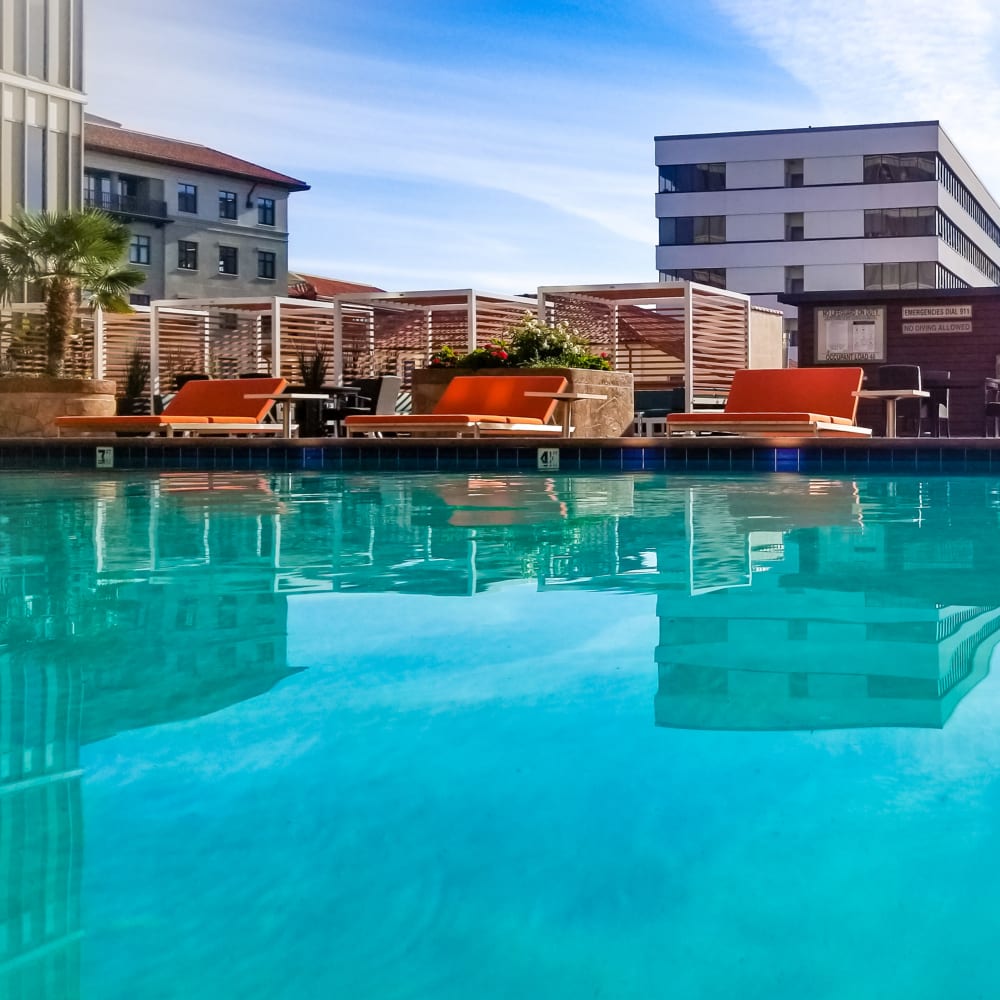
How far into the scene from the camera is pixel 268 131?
36469 millimetres

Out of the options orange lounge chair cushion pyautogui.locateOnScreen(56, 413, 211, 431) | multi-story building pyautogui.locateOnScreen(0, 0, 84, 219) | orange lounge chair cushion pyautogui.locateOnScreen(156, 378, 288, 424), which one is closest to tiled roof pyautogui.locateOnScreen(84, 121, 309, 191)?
multi-story building pyautogui.locateOnScreen(0, 0, 84, 219)

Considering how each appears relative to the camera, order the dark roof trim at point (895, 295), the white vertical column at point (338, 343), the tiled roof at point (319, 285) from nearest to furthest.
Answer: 1. the white vertical column at point (338, 343)
2. the dark roof trim at point (895, 295)
3. the tiled roof at point (319, 285)

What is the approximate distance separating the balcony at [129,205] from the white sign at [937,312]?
95.5ft

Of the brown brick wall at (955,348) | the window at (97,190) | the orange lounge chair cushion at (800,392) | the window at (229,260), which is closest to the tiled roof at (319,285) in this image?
the window at (229,260)

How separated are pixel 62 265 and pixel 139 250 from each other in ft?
79.2

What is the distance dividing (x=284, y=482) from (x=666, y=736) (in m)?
6.81

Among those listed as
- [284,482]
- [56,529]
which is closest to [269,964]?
[56,529]

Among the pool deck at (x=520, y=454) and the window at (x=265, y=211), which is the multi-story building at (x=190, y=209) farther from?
the pool deck at (x=520, y=454)

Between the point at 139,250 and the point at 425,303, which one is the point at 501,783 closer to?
the point at 425,303

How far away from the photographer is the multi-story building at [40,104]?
21109 millimetres

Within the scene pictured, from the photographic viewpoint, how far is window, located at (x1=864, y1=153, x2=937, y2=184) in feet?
160

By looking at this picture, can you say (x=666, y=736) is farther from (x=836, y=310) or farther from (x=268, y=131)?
(x=268, y=131)

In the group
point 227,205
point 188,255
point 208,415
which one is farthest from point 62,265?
point 227,205

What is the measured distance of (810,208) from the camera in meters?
50.3
